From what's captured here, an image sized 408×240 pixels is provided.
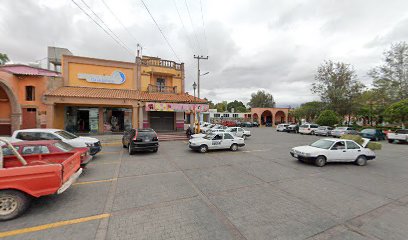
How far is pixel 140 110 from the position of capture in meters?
18.2

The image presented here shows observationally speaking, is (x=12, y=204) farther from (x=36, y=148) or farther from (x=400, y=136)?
(x=400, y=136)

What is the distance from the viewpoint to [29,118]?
52.3 feet

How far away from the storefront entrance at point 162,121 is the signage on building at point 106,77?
507 centimetres

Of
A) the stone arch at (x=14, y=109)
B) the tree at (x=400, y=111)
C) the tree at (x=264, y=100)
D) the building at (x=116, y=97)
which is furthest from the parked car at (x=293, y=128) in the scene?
the tree at (x=264, y=100)

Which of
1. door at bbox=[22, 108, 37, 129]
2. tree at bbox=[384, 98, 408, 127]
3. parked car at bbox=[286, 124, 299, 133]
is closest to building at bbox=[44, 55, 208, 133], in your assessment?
door at bbox=[22, 108, 37, 129]

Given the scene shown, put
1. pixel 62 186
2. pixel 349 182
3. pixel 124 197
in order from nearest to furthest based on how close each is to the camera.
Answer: pixel 62 186, pixel 124 197, pixel 349 182

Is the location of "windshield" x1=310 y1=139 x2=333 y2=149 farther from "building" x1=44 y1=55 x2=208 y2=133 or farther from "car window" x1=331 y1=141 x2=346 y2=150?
"building" x1=44 y1=55 x2=208 y2=133

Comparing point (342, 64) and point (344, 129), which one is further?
point (342, 64)

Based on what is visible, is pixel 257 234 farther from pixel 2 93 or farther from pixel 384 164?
pixel 2 93

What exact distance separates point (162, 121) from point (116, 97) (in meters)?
6.21

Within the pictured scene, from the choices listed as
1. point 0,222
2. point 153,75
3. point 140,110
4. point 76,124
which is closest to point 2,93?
point 76,124

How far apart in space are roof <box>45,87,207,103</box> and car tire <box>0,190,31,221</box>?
550 inches

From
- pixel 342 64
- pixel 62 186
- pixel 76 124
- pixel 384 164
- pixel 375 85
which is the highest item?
pixel 342 64

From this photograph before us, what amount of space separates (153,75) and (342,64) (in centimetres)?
3381
